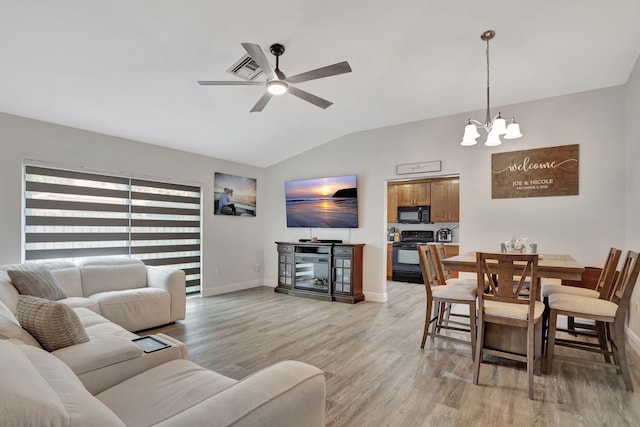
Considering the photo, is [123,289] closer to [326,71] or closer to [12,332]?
[12,332]

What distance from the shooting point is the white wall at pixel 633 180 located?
3.21 m

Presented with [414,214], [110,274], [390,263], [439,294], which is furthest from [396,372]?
[414,214]

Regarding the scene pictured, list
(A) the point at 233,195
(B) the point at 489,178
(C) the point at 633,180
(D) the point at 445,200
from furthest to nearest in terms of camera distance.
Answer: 1. (D) the point at 445,200
2. (A) the point at 233,195
3. (B) the point at 489,178
4. (C) the point at 633,180

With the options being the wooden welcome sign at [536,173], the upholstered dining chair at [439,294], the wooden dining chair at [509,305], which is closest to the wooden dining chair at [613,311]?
the wooden dining chair at [509,305]

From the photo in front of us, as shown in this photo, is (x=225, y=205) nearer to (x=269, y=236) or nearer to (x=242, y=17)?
(x=269, y=236)

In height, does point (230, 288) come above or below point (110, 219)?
below

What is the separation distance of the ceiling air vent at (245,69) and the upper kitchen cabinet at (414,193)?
15.9 ft

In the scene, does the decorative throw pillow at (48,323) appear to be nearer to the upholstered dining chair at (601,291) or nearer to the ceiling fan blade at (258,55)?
the ceiling fan blade at (258,55)

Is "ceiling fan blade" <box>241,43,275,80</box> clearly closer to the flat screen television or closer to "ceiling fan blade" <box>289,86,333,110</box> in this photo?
"ceiling fan blade" <box>289,86,333,110</box>

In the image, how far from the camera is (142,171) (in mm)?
4797

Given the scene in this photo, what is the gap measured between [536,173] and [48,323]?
492 centimetres

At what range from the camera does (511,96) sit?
4113mm

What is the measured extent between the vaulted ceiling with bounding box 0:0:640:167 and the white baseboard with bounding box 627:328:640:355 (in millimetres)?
2745

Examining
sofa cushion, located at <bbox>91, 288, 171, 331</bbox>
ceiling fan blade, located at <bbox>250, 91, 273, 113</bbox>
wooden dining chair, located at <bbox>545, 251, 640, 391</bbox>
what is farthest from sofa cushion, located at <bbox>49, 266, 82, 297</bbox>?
wooden dining chair, located at <bbox>545, 251, 640, 391</bbox>
